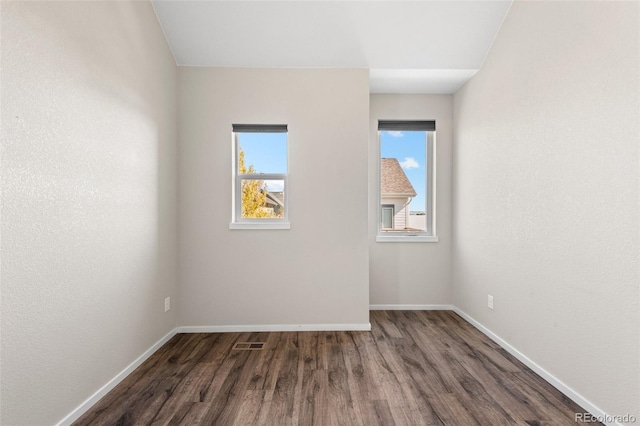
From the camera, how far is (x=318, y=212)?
3.26 metres

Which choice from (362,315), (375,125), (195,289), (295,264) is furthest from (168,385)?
(375,125)

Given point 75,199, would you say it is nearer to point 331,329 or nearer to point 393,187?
point 331,329

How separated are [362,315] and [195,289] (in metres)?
1.62

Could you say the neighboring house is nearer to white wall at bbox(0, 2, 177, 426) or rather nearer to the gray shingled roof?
the gray shingled roof

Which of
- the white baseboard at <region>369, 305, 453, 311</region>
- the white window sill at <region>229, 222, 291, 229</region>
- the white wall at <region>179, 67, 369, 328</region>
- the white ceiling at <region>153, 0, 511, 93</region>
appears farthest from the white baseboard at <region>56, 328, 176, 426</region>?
the white ceiling at <region>153, 0, 511, 93</region>

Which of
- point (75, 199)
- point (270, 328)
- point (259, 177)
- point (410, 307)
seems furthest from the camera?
point (410, 307)

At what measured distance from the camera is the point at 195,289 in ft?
10.6

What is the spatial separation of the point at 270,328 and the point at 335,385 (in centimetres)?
119

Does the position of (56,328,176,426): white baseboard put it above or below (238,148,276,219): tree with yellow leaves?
below

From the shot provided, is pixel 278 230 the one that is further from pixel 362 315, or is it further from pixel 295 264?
pixel 362 315

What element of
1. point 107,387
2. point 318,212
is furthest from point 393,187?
point 107,387

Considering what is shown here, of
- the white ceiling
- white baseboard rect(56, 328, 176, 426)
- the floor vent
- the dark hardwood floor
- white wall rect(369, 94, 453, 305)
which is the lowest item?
the floor vent

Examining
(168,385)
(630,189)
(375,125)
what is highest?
(375,125)

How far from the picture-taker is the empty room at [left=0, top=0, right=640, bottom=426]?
5.57 feet
